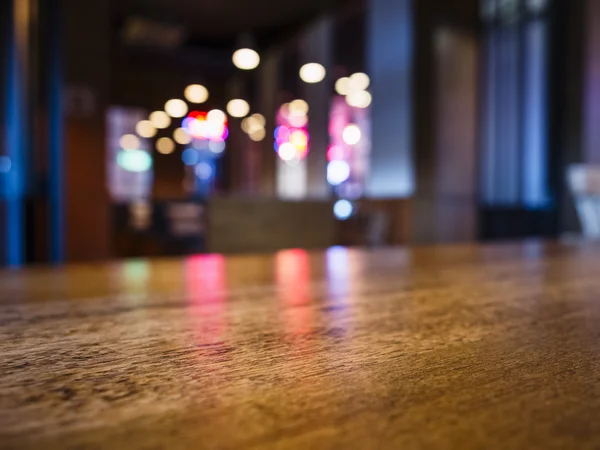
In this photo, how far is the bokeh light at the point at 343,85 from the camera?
9033mm

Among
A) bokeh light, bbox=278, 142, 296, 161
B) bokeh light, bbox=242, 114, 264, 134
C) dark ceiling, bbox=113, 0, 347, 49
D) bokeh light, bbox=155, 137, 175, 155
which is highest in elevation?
dark ceiling, bbox=113, 0, 347, 49

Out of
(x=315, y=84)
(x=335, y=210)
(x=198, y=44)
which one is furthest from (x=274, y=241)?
(x=198, y=44)

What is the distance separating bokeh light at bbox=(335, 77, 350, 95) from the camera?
903 cm

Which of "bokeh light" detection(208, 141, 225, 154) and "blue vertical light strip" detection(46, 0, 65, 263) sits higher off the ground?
"bokeh light" detection(208, 141, 225, 154)

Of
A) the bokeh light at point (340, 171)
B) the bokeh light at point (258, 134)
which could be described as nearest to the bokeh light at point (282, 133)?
the bokeh light at point (258, 134)

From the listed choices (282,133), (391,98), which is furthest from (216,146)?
(391,98)

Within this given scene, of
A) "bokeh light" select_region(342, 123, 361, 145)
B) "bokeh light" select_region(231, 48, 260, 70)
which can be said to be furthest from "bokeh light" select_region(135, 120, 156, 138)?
"bokeh light" select_region(231, 48, 260, 70)

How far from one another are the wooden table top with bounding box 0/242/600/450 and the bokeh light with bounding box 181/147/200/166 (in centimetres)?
1110

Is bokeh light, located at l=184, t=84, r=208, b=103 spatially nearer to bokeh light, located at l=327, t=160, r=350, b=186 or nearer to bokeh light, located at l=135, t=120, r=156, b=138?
bokeh light, located at l=135, t=120, r=156, b=138

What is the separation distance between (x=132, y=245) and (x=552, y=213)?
450 cm

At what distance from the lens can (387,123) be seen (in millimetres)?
5488

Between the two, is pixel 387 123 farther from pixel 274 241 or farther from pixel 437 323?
pixel 437 323

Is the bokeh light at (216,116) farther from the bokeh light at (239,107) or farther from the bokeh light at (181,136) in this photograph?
the bokeh light at (239,107)

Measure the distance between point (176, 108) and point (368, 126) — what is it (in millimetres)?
5531
